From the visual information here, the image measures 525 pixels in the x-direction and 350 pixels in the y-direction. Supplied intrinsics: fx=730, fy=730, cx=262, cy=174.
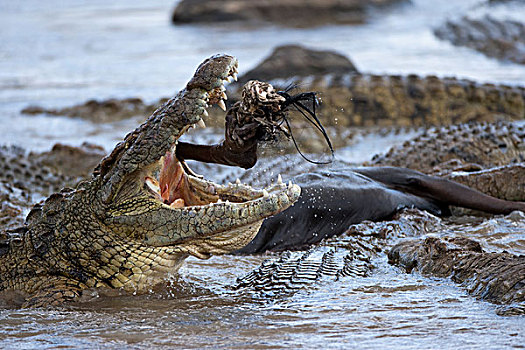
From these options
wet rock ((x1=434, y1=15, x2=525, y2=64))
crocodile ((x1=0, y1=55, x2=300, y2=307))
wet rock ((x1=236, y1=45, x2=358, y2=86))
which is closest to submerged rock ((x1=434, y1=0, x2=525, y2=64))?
wet rock ((x1=434, y1=15, x2=525, y2=64))

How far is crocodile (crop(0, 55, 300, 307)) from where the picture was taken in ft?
10.5

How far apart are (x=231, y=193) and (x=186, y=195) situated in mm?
255

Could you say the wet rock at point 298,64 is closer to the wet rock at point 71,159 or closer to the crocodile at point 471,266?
the wet rock at point 71,159

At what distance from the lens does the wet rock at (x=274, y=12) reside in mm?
26188

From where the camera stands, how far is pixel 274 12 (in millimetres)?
26969

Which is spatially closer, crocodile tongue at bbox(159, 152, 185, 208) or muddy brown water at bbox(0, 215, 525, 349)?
muddy brown water at bbox(0, 215, 525, 349)

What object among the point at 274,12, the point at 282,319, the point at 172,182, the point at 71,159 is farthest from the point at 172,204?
the point at 274,12

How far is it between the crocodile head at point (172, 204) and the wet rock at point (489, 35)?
13065 millimetres

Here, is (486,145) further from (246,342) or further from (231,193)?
(246,342)

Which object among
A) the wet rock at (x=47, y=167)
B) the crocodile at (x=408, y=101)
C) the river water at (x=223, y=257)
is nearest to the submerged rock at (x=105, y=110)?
the river water at (x=223, y=257)

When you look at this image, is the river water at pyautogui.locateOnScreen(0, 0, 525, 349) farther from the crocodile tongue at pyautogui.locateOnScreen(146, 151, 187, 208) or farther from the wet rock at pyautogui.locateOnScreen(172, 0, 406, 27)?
the wet rock at pyautogui.locateOnScreen(172, 0, 406, 27)

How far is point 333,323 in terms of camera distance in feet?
10.0

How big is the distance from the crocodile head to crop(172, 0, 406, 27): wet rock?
22508 millimetres

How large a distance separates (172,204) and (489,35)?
16.8 meters
